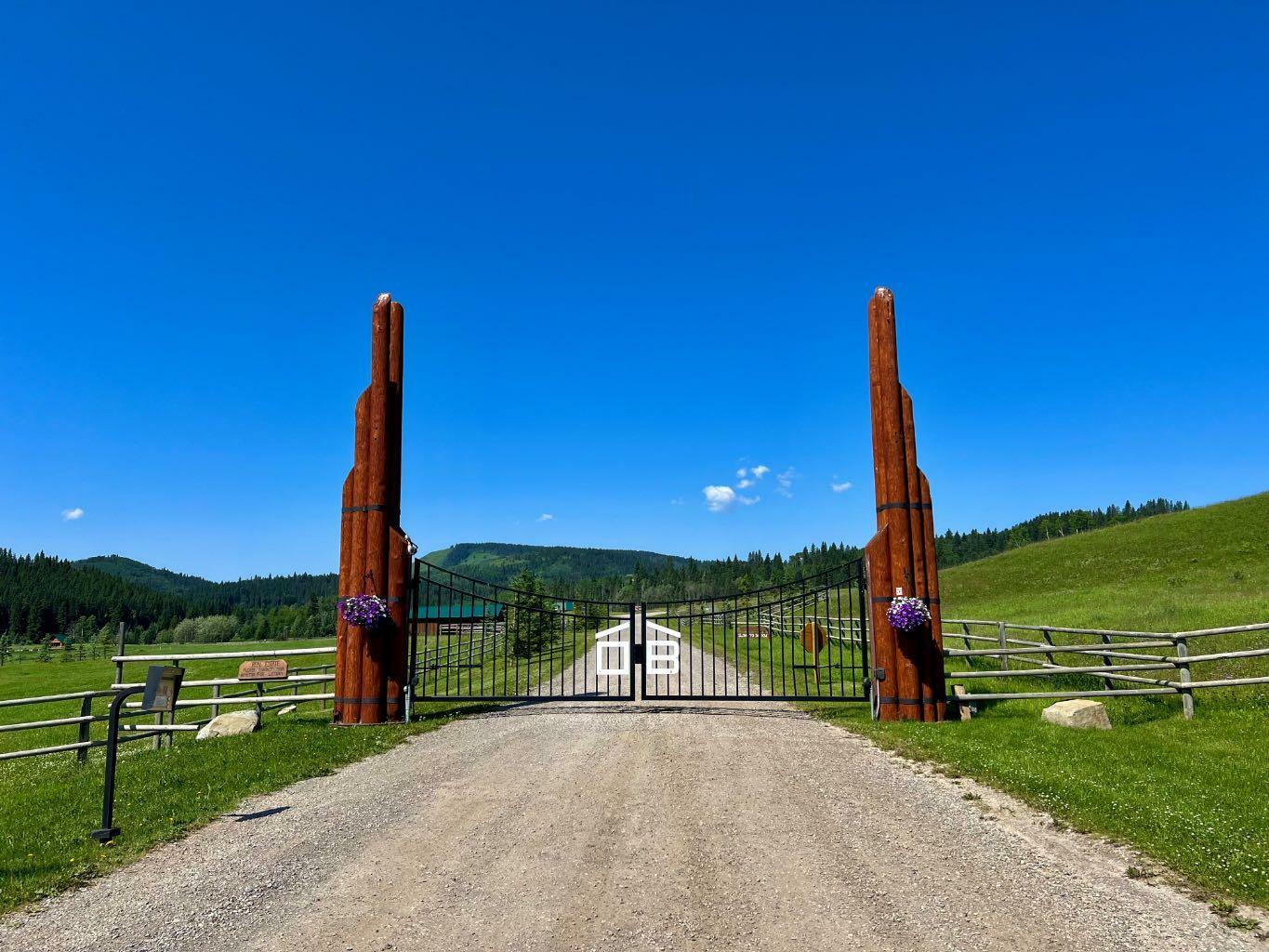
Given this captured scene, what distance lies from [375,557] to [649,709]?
5464mm

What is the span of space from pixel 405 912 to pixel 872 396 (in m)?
10.5

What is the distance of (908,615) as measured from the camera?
11344 millimetres

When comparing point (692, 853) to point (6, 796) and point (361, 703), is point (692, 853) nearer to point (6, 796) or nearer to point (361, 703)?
point (361, 703)

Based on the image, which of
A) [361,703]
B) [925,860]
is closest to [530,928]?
[925,860]

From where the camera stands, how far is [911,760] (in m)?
9.04

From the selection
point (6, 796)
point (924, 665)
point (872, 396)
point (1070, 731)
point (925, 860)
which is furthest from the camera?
point (872, 396)

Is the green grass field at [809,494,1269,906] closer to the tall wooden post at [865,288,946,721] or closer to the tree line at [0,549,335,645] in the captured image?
the tall wooden post at [865,288,946,721]

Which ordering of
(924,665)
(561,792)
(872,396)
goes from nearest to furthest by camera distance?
(561,792)
(924,665)
(872,396)

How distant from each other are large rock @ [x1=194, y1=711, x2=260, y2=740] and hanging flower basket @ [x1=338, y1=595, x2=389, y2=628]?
2.18m

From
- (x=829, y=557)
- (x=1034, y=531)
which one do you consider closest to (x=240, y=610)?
(x=829, y=557)

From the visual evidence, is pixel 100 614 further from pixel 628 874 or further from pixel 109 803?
pixel 628 874

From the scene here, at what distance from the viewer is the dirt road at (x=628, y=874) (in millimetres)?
4426

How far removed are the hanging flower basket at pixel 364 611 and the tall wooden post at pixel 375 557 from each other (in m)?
0.13

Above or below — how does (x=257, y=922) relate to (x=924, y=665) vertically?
below
